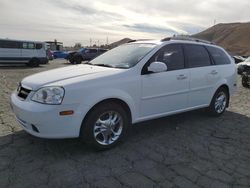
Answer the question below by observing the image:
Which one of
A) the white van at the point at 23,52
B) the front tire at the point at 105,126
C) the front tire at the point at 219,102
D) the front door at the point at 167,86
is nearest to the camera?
the front tire at the point at 105,126

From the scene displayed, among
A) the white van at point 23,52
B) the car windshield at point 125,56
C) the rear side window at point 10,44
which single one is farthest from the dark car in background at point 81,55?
the car windshield at point 125,56

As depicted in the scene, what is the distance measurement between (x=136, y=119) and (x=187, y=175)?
1311mm

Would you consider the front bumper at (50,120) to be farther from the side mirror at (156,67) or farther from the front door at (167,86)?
the side mirror at (156,67)

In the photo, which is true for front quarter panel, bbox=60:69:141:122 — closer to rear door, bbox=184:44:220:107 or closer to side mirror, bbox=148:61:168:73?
side mirror, bbox=148:61:168:73

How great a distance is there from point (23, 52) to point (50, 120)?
18.4 metres

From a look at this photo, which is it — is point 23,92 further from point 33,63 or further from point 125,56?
point 33,63

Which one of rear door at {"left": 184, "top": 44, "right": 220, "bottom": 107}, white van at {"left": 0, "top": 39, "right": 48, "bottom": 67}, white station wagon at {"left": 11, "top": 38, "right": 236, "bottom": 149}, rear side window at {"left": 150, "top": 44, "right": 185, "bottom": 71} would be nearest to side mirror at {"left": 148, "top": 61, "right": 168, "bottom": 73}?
white station wagon at {"left": 11, "top": 38, "right": 236, "bottom": 149}

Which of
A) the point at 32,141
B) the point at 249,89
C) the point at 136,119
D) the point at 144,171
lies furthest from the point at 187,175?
the point at 249,89

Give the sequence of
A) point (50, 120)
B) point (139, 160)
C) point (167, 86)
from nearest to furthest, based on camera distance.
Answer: point (50, 120)
point (139, 160)
point (167, 86)

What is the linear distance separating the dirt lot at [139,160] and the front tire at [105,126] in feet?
0.53

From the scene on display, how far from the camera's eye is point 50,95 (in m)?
3.75

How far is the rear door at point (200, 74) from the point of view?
5.55 meters

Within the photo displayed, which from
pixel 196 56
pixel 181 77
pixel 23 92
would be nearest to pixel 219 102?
pixel 196 56

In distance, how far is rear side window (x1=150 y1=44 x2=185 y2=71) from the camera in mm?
4961
